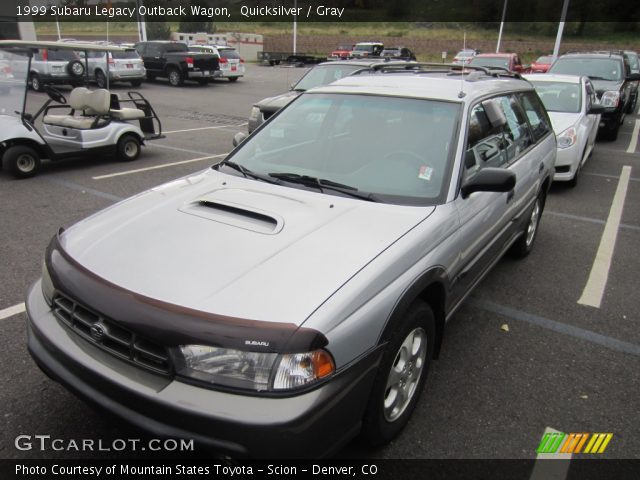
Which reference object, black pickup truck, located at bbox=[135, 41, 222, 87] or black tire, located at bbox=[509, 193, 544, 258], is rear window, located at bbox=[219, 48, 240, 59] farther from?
black tire, located at bbox=[509, 193, 544, 258]

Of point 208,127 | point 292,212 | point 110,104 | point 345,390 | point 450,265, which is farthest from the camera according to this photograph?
point 208,127

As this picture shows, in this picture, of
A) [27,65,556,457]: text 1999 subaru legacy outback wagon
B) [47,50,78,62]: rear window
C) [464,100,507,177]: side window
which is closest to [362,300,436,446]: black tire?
[27,65,556,457]: text 1999 subaru legacy outback wagon

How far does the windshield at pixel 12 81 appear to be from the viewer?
20.8ft

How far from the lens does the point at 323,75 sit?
9.65 m

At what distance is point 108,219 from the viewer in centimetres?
258

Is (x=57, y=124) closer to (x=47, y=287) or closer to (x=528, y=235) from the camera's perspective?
(x=47, y=287)

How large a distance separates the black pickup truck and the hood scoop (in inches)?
786

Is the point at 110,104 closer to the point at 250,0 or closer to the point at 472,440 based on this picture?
the point at 472,440

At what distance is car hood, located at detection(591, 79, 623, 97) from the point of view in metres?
11.1

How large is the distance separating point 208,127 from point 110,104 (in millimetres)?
3870

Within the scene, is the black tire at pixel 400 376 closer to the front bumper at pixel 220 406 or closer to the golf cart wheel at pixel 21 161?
the front bumper at pixel 220 406

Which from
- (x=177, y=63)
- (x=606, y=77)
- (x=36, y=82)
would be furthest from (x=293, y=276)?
(x=177, y=63)

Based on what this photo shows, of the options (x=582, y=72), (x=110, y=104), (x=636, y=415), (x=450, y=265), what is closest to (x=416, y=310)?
(x=450, y=265)

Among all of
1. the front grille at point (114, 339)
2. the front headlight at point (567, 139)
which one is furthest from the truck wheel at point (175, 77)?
the front grille at point (114, 339)
